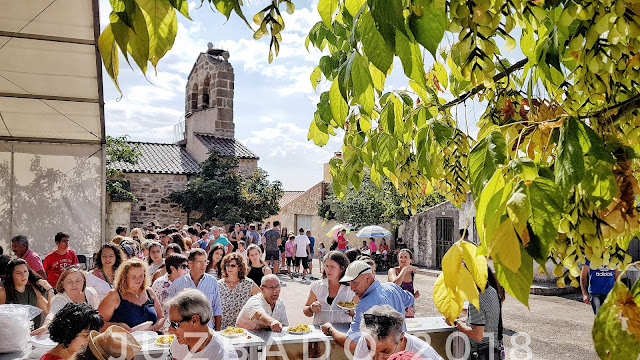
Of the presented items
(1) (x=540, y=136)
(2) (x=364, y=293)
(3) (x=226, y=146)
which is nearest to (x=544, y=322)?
(2) (x=364, y=293)

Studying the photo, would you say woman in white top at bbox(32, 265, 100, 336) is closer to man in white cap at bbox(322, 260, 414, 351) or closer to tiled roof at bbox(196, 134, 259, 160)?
man in white cap at bbox(322, 260, 414, 351)

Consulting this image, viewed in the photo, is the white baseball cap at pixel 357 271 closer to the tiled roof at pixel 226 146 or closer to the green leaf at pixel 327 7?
the green leaf at pixel 327 7

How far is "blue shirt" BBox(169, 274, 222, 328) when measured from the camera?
528cm

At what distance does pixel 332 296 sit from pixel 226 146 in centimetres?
1898

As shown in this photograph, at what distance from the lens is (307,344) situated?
4.77 metres

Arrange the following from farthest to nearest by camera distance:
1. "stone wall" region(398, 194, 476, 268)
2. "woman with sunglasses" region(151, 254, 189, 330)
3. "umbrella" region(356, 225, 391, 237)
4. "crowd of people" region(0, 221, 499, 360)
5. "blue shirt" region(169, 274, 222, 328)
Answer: "stone wall" region(398, 194, 476, 268)
"umbrella" region(356, 225, 391, 237)
"woman with sunglasses" region(151, 254, 189, 330)
"blue shirt" region(169, 274, 222, 328)
"crowd of people" region(0, 221, 499, 360)

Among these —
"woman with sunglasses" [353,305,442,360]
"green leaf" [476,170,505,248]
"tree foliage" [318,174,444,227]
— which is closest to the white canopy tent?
"woman with sunglasses" [353,305,442,360]

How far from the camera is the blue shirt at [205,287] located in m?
5.28

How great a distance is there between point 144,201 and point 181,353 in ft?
64.1

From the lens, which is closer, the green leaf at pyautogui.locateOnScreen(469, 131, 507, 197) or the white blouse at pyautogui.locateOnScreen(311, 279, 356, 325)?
the green leaf at pyautogui.locateOnScreen(469, 131, 507, 197)

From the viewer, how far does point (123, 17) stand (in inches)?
28.0

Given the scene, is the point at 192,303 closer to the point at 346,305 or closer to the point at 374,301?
the point at 374,301

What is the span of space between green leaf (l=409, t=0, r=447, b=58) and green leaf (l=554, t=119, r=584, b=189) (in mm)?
264

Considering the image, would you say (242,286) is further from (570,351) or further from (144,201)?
(144,201)
